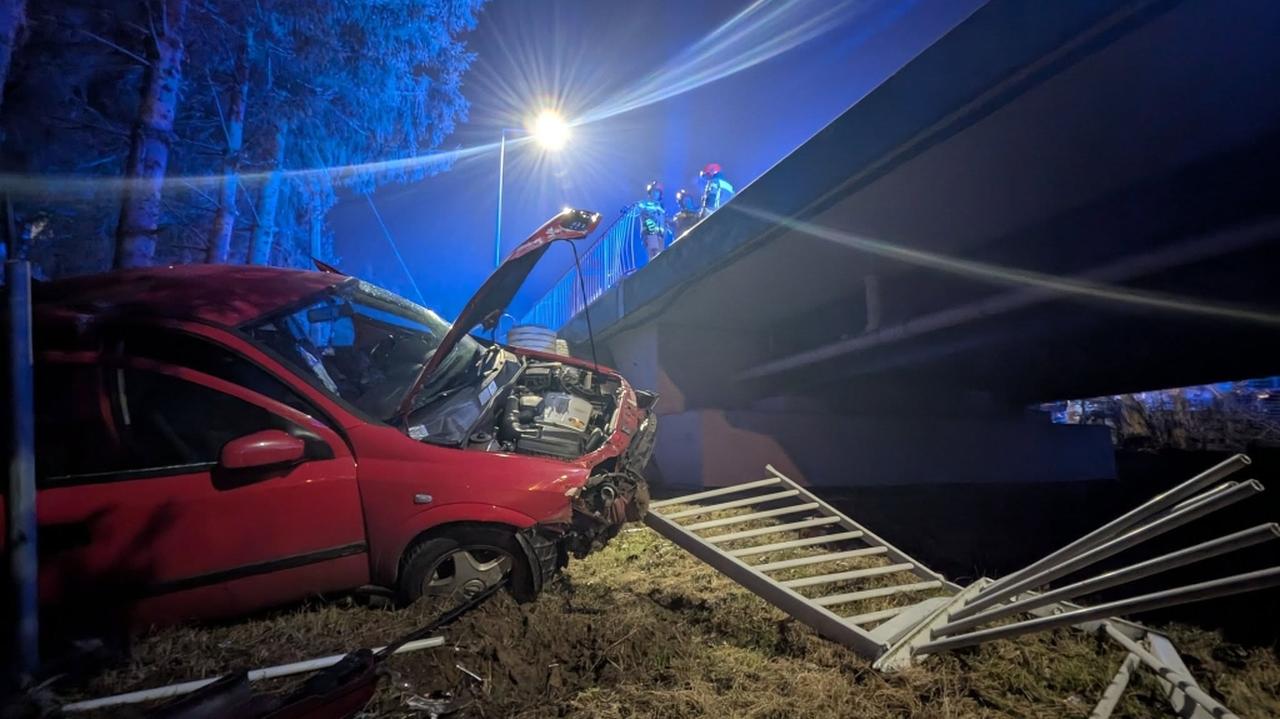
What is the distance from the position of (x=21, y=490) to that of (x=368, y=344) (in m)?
2.56

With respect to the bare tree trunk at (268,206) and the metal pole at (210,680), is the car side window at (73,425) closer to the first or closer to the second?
the metal pole at (210,680)

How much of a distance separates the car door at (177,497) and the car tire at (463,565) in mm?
268

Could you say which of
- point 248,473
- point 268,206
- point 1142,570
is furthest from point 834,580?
point 268,206

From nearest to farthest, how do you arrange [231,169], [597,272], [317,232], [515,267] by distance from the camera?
[515,267]
[231,169]
[597,272]
[317,232]

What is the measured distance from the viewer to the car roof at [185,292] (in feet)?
9.71

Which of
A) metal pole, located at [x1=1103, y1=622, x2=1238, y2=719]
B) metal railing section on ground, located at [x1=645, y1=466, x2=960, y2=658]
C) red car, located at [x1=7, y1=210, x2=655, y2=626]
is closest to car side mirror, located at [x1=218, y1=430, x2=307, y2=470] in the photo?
red car, located at [x1=7, y1=210, x2=655, y2=626]

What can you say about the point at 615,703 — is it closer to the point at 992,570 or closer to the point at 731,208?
the point at 992,570

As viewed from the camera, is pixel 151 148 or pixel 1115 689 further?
pixel 151 148

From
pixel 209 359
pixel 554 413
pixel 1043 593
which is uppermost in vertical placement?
pixel 209 359

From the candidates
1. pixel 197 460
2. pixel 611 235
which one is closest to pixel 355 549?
pixel 197 460

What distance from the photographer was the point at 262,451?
8.34 ft

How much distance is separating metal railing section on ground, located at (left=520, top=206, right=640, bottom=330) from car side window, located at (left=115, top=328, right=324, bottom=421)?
206 inches

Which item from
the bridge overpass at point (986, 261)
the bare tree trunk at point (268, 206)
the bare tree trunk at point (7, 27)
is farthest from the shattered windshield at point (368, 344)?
the bare tree trunk at point (268, 206)

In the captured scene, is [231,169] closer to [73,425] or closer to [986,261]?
Answer: [73,425]
